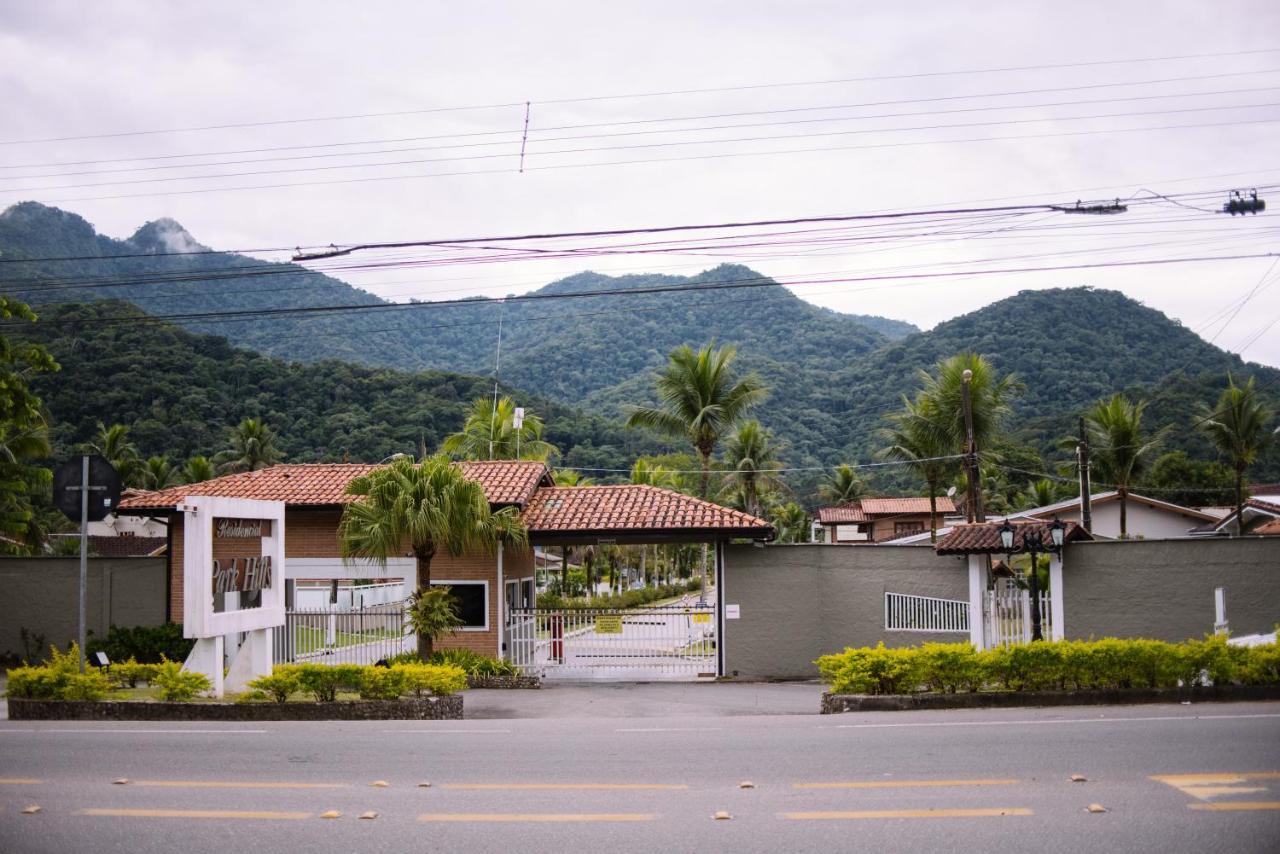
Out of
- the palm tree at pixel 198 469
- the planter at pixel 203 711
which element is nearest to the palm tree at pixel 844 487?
the palm tree at pixel 198 469

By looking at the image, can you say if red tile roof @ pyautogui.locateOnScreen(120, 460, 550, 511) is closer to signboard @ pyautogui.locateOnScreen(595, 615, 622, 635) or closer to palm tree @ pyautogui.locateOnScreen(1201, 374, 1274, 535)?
signboard @ pyautogui.locateOnScreen(595, 615, 622, 635)

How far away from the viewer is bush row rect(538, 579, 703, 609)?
4427cm

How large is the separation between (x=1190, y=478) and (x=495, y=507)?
4947 cm

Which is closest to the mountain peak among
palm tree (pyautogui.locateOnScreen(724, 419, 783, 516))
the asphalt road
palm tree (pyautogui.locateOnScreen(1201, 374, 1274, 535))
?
palm tree (pyautogui.locateOnScreen(724, 419, 783, 516))

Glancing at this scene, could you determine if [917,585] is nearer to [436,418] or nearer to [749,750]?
[749,750]

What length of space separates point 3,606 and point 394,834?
65.7 ft

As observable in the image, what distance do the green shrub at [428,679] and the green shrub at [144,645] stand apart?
827cm

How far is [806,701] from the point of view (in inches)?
741

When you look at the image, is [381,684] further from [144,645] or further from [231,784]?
[144,645]

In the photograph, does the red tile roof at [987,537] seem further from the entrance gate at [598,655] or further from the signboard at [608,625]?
the signboard at [608,625]

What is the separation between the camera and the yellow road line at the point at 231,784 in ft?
30.9

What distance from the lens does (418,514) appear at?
2128cm

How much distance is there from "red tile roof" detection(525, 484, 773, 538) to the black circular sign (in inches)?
368

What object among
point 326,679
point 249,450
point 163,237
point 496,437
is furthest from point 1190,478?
point 163,237
